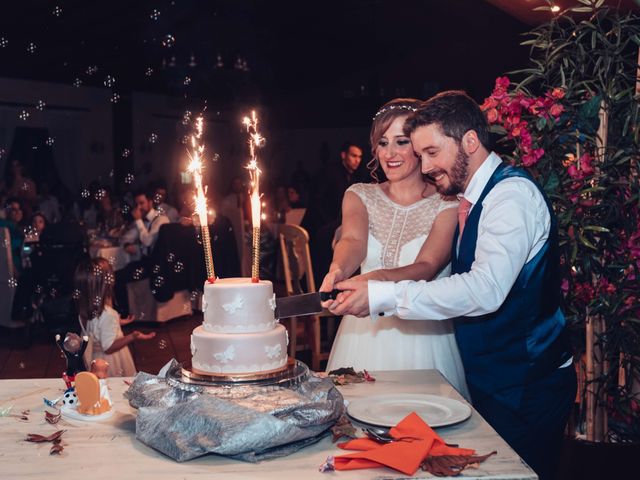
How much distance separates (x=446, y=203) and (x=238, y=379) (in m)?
1.29

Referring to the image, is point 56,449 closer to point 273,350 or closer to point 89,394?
point 89,394

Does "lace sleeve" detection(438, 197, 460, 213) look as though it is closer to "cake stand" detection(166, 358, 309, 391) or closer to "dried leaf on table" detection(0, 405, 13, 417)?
"cake stand" detection(166, 358, 309, 391)

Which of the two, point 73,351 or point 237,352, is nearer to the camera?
point 237,352

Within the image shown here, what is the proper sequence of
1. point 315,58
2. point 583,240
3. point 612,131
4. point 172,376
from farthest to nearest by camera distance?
point 315,58, point 612,131, point 583,240, point 172,376

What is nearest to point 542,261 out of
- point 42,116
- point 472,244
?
point 472,244

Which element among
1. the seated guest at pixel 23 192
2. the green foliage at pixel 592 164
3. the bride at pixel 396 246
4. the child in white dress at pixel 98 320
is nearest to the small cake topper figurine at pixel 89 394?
the bride at pixel 396 246

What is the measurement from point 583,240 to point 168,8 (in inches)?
405

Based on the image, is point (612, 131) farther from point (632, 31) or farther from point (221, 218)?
point (221, 218)

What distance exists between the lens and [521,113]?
304 cm

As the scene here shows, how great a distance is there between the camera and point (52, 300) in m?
6.07

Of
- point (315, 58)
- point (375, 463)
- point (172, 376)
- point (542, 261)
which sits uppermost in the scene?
point (315, 58)

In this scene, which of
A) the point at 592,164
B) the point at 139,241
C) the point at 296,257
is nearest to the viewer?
the point at 592,164

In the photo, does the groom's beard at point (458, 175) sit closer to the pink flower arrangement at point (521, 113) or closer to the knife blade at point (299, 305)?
the knife blade at point (299, 305)

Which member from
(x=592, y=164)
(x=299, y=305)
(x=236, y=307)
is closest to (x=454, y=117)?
(x=299, y=305)
